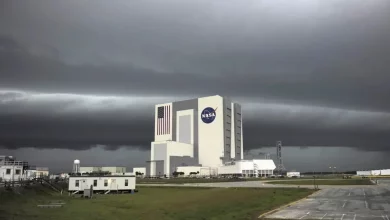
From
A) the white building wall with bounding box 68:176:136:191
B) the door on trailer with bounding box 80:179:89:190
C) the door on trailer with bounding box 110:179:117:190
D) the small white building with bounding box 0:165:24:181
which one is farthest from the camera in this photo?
the small white building with bounding box 0:165:24:181

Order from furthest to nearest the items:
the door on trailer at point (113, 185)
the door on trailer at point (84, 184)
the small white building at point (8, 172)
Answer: the small white building at point (8, 172) < the door on trailer at point (113, 185) < the door on trailer at point (84, 184)

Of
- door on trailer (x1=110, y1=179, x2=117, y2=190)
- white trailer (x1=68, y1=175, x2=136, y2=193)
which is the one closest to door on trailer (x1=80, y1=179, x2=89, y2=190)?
white trailer (x1=68, y1=175, x2=136, y2=193)

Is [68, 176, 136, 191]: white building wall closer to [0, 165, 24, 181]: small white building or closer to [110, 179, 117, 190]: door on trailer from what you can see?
[110, 179, 117, 190]: door on trailer

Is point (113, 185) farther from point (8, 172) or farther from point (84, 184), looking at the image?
point (8, 172)

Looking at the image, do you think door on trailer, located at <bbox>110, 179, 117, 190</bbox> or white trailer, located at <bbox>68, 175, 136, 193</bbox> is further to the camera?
door on trailer, located at <bbox>110, 179, 117, 190</bbox>

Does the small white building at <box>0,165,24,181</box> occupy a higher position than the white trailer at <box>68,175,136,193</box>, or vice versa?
the small white building at <box>0,165,24,181</box>

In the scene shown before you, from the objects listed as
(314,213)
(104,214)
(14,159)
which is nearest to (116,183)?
(104,214)

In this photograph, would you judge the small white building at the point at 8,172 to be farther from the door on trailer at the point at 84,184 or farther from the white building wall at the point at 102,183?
the door on trailer at the point at 84,184

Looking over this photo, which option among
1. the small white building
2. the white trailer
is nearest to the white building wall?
the white trailer

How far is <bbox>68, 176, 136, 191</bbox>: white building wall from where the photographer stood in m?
82.6

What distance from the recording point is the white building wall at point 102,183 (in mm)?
82562

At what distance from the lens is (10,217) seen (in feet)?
127

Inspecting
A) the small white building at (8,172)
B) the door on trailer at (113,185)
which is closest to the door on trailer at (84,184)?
the door on trailer at (113,185)

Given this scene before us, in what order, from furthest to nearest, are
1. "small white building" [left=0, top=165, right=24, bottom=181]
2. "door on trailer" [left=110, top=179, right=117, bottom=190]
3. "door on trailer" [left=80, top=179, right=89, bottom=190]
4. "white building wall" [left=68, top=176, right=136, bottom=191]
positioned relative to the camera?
"small white building" [left=0, top=165, right=24, bottom=181]
"door on trailer" [left=110, top=179, right=117, bottom=190]
"door on trailer" [left=80, top=179, right=89, bottom=190]
"white building wall" [left=68, top=176, right=136, bottom=191]
